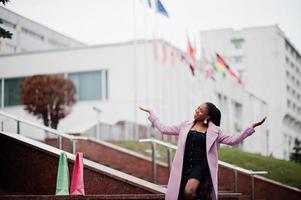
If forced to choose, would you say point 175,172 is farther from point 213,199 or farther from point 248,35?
point 248,35

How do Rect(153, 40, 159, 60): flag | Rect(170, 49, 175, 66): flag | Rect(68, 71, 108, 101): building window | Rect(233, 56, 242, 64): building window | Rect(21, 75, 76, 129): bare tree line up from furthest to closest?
Rect(233, 56, 242, 64): building window → Rect(68, 71, 108, 101): building window → Rect(170, 49, 175, 66): flag → Rect(153, 40, 159, 60): flag → Rect(21, 75, 76, 129): bare tree

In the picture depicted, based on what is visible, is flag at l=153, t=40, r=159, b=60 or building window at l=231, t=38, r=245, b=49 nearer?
flag at l=153, t=40, r=159, b=60

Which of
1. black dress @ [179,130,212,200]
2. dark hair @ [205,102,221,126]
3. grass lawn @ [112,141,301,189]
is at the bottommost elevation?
grass lawn @ [112,141,301,189]

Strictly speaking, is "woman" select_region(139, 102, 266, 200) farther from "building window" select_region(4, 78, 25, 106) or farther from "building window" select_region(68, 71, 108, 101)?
"building window" select_region(68, 71, 108, 101)

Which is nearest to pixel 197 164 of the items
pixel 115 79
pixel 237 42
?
pixel 115 79

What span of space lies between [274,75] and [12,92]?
28541mm

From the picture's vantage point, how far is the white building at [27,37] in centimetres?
1187

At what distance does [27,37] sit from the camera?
75.3 feet

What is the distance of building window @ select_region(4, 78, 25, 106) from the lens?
92.2 feet

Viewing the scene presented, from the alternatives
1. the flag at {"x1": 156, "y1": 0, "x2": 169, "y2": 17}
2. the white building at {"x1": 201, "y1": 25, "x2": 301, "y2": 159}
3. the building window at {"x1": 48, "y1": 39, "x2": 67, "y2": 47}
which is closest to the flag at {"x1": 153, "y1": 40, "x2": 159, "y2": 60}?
the building window at {"x1": 48, "y1": 39, "x2": 67, "y2": 47}

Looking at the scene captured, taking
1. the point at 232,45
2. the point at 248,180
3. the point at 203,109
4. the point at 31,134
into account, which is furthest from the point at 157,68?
the point at 232,45

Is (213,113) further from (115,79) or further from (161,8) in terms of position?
(115,79)

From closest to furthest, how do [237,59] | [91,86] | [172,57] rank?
[172,57]
[91,86]
[237,59]

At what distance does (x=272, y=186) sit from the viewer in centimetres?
1458
